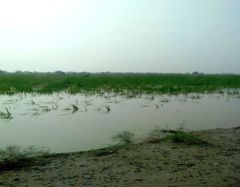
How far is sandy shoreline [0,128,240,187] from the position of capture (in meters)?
5.86

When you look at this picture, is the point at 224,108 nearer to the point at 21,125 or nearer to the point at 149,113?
the point at 149,113

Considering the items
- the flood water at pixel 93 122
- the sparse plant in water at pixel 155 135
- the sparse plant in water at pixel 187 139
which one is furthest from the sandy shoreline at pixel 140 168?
the flood water at pixel 93 122

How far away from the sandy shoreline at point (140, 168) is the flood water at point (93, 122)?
61.9 inches

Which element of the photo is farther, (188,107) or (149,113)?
(188,107)

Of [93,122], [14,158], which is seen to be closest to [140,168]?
[14,158]

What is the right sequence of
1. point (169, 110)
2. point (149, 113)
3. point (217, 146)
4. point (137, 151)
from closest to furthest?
point (137, 151) → point (217, 146) → point (149, 113) → point (169, 110)

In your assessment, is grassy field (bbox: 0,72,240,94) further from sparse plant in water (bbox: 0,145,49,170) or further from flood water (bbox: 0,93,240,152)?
sparse plant in water (bbox: 0,145,49,170)

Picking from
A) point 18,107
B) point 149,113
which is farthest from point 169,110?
point 18,107

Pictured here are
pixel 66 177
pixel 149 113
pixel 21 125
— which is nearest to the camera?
pixel 66 177

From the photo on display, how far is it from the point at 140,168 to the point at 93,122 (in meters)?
6.13

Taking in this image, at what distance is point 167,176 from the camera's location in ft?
20.1

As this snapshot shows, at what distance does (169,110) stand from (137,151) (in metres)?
8.19

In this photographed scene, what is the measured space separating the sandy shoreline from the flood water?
1572 millimetres

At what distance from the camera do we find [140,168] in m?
6.56
